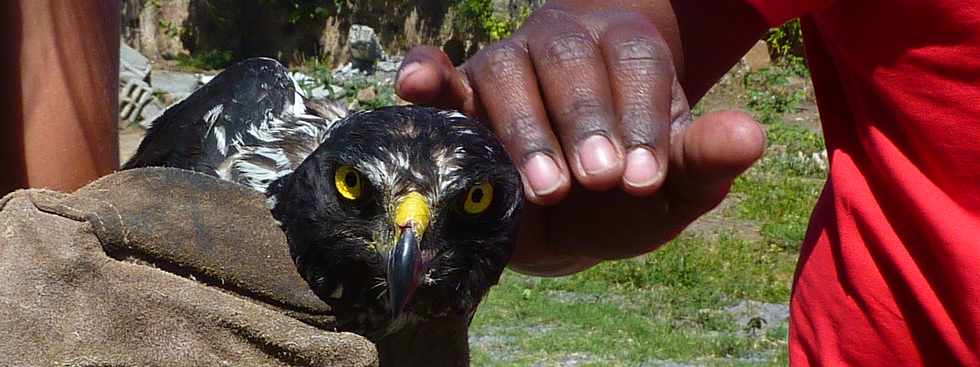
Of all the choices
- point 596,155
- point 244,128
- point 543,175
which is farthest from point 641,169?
point 244,128

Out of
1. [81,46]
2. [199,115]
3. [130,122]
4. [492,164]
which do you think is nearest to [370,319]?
[492,164]

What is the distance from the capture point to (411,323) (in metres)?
3.21

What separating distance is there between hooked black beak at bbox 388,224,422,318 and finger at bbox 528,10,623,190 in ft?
1.83

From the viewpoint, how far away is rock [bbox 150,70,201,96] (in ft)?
55.2

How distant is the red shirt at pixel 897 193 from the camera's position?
93.1 inches

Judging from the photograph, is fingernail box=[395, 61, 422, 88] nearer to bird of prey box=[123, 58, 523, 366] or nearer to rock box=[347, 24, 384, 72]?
bird of prey box=[123, 58, 523, 366]

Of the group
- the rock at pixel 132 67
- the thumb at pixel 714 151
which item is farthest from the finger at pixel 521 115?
the rock at pixel 132 67

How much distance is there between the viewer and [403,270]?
2.89 m

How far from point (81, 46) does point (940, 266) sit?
1.74 m

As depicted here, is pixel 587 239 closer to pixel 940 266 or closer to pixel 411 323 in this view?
pixel 411 323

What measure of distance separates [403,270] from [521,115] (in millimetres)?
516

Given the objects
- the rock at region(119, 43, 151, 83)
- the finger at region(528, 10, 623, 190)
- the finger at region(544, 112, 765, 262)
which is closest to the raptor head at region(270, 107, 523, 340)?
the finger at region(544, 112, 765, 262)

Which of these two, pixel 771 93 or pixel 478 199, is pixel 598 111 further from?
pixel 771 93

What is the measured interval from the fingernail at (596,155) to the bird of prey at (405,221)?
542 millimetres
